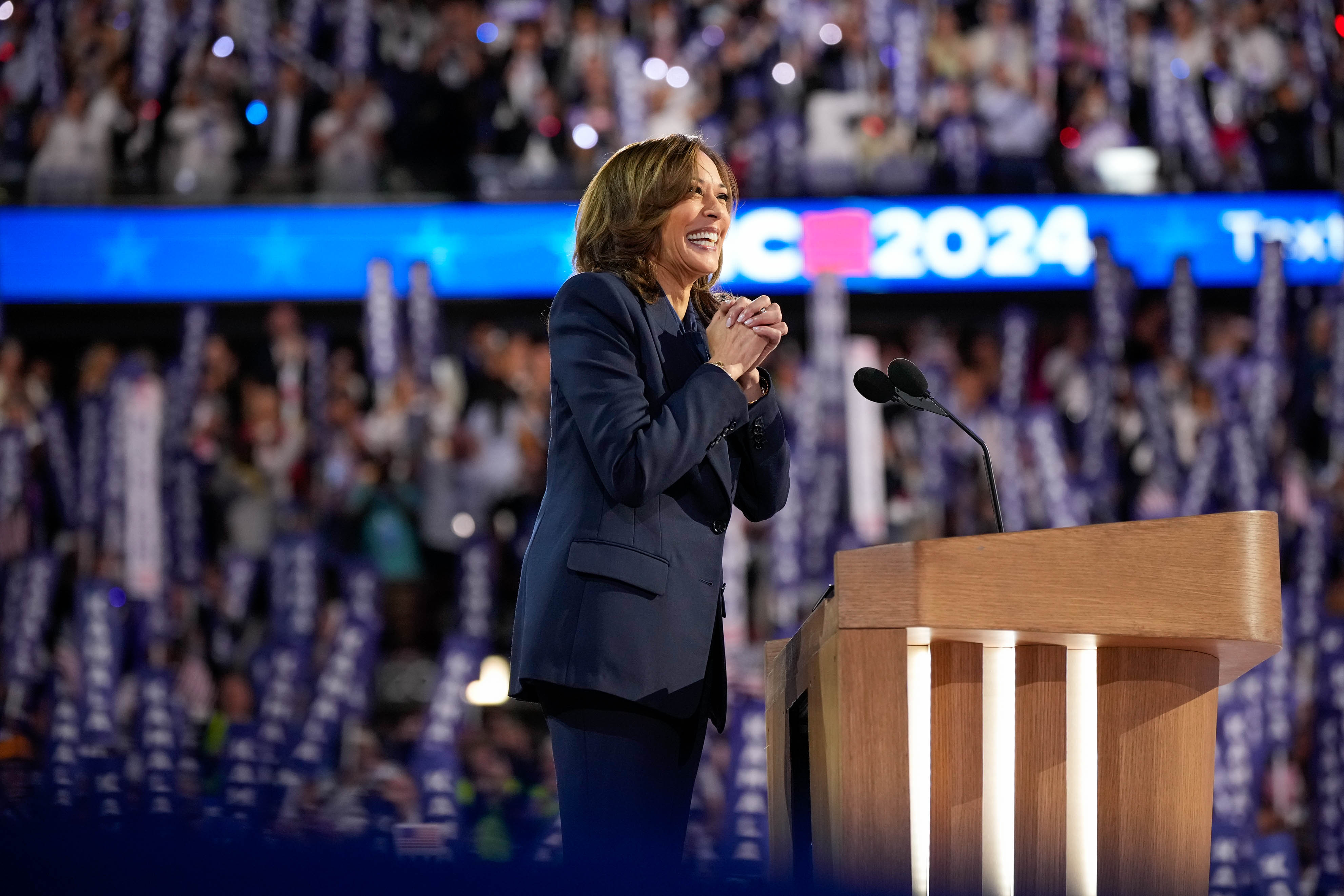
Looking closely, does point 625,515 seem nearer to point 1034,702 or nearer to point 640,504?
point 640,504

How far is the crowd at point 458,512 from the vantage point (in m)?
4.43

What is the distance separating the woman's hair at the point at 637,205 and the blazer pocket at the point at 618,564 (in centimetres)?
26

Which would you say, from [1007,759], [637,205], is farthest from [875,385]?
[1007,759]

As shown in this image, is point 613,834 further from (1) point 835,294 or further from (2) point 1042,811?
(1) point 835,294

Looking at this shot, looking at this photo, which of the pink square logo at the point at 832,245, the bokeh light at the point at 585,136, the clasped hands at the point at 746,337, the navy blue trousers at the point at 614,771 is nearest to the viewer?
the navy blue trousers at the point at 614,771

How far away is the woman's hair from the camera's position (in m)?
1.35

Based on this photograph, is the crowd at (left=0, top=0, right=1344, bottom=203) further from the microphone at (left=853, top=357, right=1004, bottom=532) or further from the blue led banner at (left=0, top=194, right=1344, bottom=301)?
the microphone at (left=853, top=357, right=1004, bottom=532)

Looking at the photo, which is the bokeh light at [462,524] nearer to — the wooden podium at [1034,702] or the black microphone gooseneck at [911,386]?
the black microphone gooseneck at [911,386]

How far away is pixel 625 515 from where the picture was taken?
1.24m

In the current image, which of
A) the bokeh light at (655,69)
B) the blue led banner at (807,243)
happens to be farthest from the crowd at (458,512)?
the bokeh light at (655,69)

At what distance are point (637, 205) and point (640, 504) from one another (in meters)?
0.31

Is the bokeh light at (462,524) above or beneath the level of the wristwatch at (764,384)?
above

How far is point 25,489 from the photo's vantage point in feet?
16.8

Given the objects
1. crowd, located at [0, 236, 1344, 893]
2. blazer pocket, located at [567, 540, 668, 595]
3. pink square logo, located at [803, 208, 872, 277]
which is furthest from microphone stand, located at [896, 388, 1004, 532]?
pink square logo, located at [803, 208, 872, 277]
